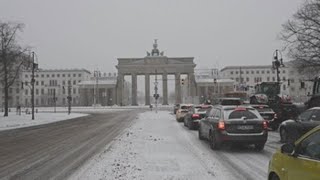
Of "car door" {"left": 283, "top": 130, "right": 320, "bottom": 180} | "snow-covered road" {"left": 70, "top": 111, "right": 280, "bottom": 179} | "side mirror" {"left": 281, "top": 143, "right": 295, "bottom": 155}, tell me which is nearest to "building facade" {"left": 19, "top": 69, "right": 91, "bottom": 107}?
"snow-covered road" {"left": 70, "top": 111, "right": 280, "bottom": 179}

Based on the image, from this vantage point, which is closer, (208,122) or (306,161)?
(306,161)

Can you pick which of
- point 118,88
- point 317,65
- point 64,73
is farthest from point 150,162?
point 64,73

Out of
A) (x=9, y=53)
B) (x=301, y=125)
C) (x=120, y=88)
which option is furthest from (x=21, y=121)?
(x=120, y=88)

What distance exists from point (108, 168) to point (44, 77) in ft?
509

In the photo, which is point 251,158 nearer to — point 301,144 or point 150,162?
point 150,162

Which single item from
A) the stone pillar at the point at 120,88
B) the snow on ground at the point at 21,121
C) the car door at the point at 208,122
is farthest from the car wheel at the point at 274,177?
the stone pillar at the point at 120,88

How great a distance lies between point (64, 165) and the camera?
12.2 meters

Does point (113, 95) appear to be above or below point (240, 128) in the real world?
above

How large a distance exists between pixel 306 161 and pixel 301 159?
18 centimetres

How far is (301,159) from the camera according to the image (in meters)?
5.40

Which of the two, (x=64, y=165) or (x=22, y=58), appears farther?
(x=22, y=58)

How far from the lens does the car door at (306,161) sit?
4.97m

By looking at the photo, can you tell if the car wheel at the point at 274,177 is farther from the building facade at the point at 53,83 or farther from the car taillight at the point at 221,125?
the building facade at the point at 53,83

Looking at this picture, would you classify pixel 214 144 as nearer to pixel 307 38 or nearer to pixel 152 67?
pixel 307 38
